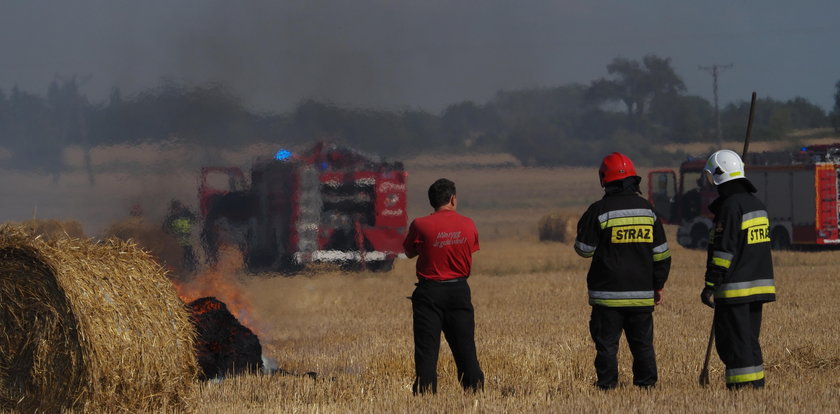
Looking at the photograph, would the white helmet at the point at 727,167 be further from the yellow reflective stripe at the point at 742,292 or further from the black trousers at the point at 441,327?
the black trousers at the point at 441,327

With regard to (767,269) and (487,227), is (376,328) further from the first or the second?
(487,227)

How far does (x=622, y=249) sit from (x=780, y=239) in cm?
2362

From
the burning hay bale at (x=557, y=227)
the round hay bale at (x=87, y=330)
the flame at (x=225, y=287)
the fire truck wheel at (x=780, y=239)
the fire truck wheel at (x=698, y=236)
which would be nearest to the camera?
the round hay bale at (x=87, y=330)

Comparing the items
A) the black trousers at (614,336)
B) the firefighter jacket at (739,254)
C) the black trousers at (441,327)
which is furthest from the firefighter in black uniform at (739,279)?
the black trousers at (441,327)

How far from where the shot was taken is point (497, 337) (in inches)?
523

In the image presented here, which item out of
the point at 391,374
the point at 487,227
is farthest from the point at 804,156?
the point at 391,374

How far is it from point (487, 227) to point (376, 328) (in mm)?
19526

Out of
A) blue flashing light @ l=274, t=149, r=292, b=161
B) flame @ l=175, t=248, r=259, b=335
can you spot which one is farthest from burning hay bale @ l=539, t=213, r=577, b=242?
flame @ l=175, t=248, r=259, b=335

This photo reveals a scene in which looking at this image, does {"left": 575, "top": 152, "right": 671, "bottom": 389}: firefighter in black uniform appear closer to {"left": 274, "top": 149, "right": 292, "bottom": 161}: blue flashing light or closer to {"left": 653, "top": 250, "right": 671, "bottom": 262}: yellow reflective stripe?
{"left": 653, "top": 250, "right": 671, "bottom": 262}: yellow reflective stripe

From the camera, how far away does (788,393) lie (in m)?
8.39

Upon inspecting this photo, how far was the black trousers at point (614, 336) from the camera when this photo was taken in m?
8.57

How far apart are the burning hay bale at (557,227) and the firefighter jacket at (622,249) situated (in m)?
27.9

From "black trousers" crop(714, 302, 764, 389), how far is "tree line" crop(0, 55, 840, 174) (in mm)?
8174

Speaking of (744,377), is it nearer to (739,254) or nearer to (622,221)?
(739,254)
